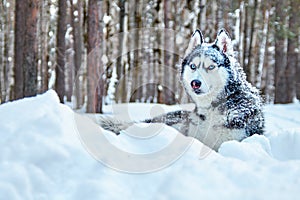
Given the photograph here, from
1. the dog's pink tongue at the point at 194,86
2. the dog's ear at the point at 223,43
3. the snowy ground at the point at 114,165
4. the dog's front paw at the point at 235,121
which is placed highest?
the dog's ear at the point at 223,43

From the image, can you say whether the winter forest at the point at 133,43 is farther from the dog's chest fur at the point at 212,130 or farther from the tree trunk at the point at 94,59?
the dog's chest fur at the point at 212,130

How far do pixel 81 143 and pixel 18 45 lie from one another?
994 centimetres

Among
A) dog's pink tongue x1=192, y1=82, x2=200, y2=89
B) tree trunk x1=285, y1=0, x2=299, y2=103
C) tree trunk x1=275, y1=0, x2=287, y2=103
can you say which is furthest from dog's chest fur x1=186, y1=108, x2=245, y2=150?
tree trunk x1=285, y1=0, x2=299, y2=103

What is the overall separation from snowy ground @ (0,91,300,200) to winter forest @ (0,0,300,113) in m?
2.55

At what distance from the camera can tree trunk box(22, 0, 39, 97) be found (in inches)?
328

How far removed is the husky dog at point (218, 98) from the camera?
15.4ft

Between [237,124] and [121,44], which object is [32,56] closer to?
[237,124]

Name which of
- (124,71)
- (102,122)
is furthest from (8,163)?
(124,71)

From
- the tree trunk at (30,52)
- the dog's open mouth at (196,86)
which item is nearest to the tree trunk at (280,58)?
the tree trunk at (30,52)

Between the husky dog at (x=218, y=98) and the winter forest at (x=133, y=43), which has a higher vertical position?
the winter forest at (x=133, y=43)

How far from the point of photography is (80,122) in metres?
3.28

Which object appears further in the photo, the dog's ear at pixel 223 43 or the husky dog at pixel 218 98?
the dog's ear at pixel 223 43

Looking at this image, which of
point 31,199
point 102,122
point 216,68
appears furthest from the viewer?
point 102,122

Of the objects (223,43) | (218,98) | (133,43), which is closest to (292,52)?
(133,43)
